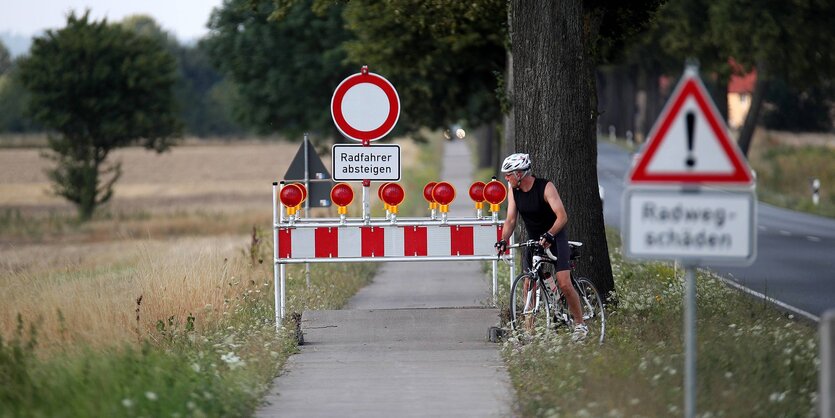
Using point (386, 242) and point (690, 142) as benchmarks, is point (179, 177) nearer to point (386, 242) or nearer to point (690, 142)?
point (386, 242)

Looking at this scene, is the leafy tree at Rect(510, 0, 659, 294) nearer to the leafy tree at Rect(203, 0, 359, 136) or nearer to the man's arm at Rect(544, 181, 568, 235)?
the man's arm at Rect(544, 181, 568, 235)

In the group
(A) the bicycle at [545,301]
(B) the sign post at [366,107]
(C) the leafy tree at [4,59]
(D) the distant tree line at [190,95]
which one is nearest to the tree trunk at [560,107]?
(B) the sign post at [366,107]

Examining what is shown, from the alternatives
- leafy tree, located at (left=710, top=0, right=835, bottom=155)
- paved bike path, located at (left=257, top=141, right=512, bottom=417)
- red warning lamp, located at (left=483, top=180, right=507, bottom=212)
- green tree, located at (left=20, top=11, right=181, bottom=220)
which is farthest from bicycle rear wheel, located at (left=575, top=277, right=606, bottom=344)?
green tree, located at (left=20, top=11, right=181, bottom=220)

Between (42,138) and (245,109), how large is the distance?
54641 mm

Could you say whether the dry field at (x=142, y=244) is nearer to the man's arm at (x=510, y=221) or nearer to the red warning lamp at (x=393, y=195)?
the red warning lamp at (x=393, y=195)

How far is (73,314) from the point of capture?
12227 millimetres

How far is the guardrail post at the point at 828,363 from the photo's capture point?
6.80 m

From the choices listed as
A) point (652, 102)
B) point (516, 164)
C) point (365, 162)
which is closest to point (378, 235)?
point (365, 162)

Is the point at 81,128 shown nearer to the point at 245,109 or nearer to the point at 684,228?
the point at 245,109

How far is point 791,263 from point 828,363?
55.8ft

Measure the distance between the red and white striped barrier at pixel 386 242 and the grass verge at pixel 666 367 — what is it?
1517 millimetres

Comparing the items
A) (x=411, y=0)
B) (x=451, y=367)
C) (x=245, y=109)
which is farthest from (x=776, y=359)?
(x=245, y=109)

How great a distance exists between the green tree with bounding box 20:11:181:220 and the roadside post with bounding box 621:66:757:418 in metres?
46.7

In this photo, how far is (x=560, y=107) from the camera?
13664 mm
